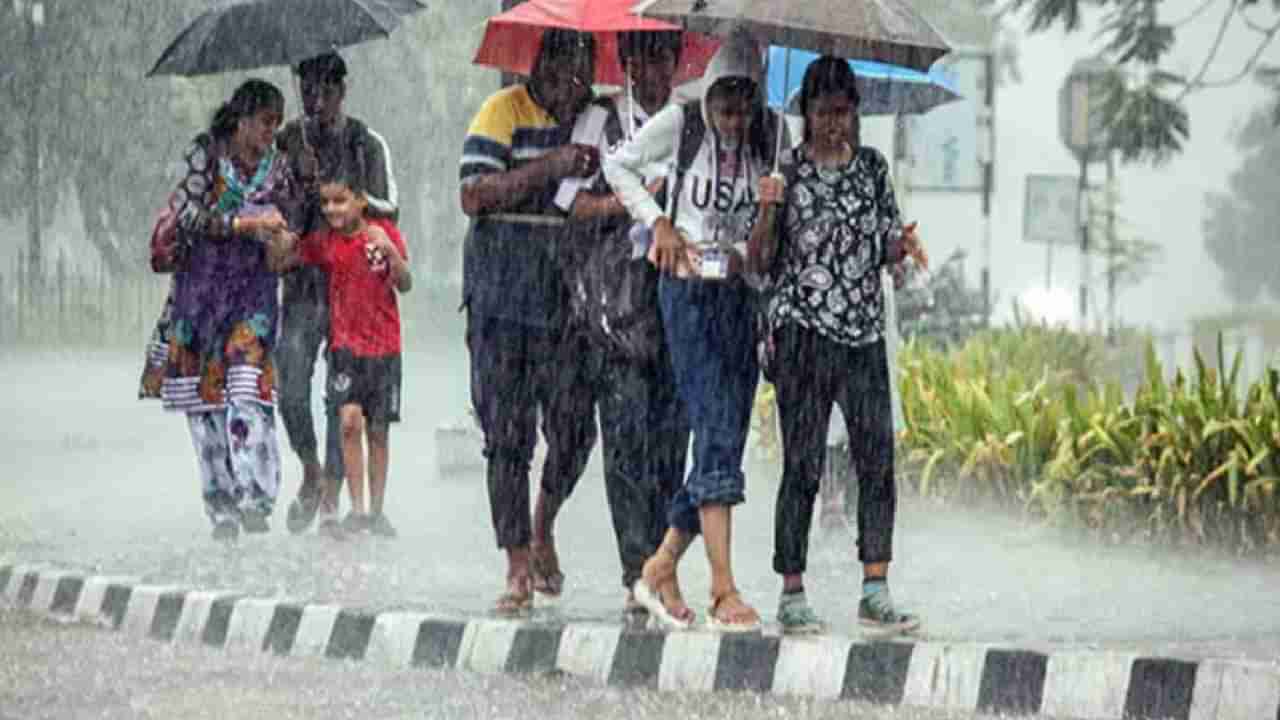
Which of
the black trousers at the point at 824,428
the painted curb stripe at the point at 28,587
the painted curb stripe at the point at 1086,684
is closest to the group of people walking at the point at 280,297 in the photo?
the painted curb stripe at the point at 28,587

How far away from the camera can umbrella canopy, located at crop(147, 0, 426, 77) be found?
12.8 meters

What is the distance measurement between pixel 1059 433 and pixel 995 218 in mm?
111486

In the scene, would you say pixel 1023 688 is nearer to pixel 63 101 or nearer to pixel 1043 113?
pixel 63 101

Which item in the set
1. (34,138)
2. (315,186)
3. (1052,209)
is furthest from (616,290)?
(34,138)

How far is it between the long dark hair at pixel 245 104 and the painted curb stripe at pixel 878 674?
4556 mm

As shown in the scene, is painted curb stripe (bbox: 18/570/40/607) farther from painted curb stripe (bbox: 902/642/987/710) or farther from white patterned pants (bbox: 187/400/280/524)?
painted curb stripe (bbox: 902/642/987/710)

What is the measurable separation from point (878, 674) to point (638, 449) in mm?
1303

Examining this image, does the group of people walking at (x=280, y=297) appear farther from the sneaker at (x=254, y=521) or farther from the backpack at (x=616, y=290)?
the backpack at (x=616, y=290)

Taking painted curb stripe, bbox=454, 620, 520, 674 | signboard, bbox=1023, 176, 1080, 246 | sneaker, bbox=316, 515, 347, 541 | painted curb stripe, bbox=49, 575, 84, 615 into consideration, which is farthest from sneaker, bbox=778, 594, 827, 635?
signboard, bbox=1023, 176, 1080, 246

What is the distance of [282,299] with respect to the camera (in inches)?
536

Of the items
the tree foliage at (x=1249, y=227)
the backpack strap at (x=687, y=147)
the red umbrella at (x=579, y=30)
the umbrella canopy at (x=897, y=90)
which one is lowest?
the tree foliage at (x=1249, y=227)

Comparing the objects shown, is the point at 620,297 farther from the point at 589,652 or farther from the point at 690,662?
the point at 690,662

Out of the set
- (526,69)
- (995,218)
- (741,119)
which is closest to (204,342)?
(526,69)

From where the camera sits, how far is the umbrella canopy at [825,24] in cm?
943
